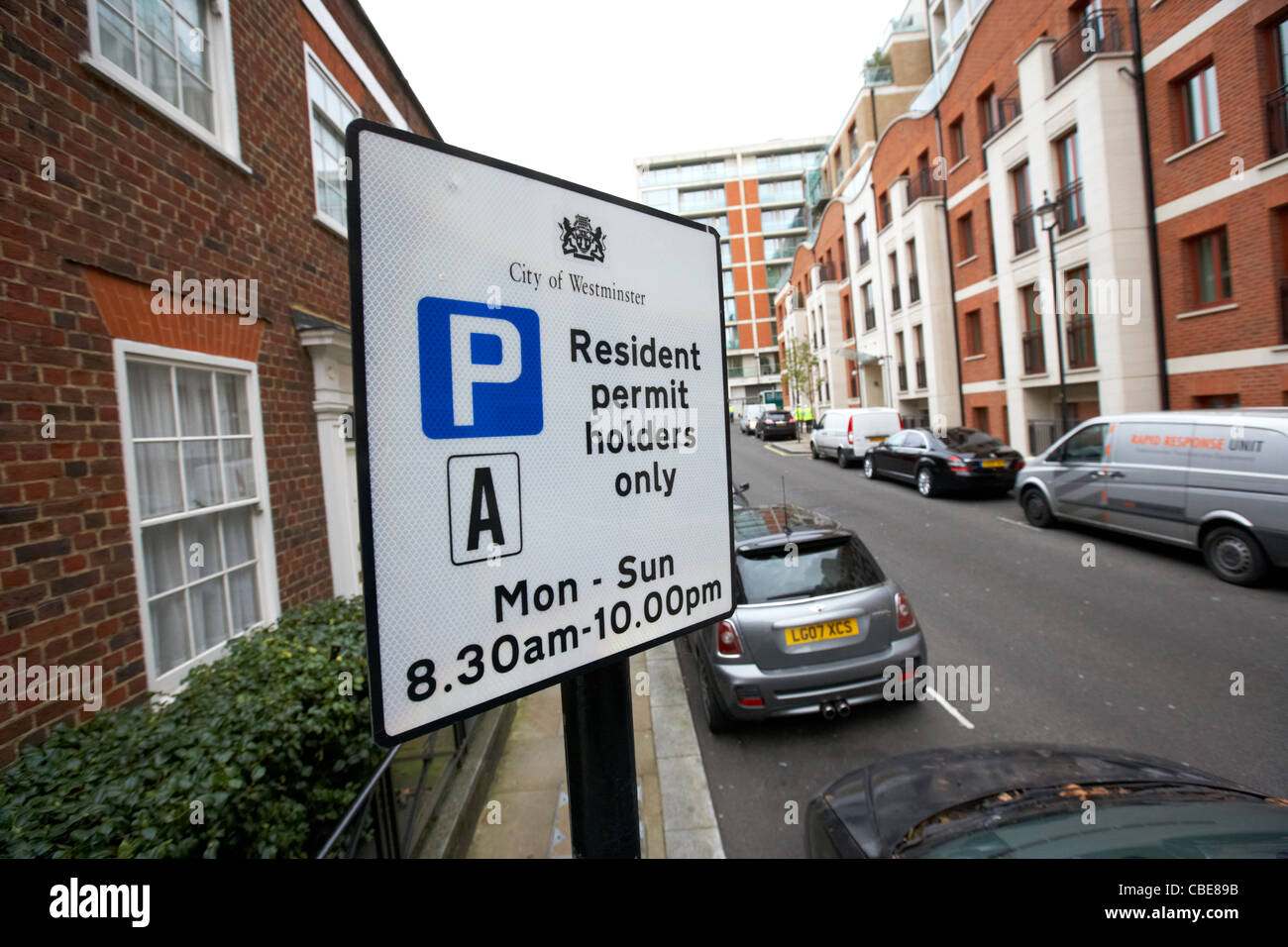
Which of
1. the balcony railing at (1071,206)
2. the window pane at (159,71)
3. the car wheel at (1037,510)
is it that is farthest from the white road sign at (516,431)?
the balcony railing at (1071,206)

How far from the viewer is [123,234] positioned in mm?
3674

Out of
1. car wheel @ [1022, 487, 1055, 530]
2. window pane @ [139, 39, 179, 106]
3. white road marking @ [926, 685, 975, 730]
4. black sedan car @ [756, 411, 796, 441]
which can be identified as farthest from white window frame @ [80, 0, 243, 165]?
black sedan car @ [756, 411, 796, 441]

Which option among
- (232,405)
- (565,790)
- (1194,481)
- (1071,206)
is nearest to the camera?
(565,790)

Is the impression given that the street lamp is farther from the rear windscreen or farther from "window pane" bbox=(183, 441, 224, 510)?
"window pane" bbox=(183, 441, 224, 510)

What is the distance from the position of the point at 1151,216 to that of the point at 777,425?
70.0ft

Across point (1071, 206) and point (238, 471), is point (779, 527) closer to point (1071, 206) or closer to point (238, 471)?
point (238, 471)

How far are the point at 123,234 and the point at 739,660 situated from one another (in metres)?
4.96

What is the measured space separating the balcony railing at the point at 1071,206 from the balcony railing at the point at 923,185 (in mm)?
7296

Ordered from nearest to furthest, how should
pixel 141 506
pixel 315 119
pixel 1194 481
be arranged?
pixel 141 506 < pixel 315 119 < pixel 1194 481

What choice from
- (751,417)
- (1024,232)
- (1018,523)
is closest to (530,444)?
(1018,523)

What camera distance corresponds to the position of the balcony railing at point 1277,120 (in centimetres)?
1107

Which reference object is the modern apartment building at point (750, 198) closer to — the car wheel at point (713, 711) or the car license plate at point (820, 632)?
the car wheel at point (713, 711)

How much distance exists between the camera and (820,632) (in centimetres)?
485
